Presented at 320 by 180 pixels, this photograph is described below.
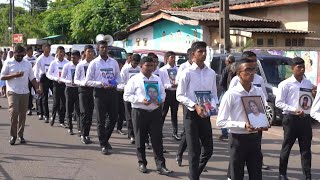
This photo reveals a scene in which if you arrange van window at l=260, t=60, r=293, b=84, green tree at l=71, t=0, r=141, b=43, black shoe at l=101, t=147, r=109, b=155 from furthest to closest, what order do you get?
green tree at l=71, t=0, r=141, b=43, van window at l=260, t=60, r=293, b=84, black shoe at l=101, t=147, r=109, b=155

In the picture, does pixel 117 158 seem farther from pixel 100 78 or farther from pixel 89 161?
pixel 100 78

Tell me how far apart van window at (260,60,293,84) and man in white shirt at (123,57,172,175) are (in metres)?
5.84

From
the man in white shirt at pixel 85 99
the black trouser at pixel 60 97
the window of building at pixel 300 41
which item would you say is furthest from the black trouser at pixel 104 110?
the window of building at pixel 300 41

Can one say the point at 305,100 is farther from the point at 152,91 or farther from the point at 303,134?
the point at 152,91

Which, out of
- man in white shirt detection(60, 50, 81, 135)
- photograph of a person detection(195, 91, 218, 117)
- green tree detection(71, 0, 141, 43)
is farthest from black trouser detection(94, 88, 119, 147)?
green tree detection(71, 0, 141, 43)

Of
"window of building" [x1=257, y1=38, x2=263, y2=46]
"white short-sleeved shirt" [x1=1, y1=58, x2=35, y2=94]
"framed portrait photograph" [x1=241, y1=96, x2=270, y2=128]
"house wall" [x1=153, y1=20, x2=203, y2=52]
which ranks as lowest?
"framed portrait photograph" [x1=241, y1=96, x2=270, y2=128]

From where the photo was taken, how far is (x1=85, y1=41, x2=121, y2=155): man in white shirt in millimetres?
8805

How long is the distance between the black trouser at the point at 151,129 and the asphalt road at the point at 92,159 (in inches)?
12.3

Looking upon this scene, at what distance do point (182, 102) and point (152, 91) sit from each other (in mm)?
971

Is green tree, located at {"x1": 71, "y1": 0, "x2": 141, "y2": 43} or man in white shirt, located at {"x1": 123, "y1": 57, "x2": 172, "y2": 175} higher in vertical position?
green tree, located at {"x1": 71, "y1": 0, "x2": 141, "y2": 43}

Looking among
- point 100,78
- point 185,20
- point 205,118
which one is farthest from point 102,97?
point 185,20

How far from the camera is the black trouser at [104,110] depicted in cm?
880

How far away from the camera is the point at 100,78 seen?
8.92 m

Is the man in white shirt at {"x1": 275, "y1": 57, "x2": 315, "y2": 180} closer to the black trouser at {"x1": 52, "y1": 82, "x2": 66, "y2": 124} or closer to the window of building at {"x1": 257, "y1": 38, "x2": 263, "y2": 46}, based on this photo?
the black trouser at {"x1": 52, "y1": 82, "x2": 66, "y2": 124}
